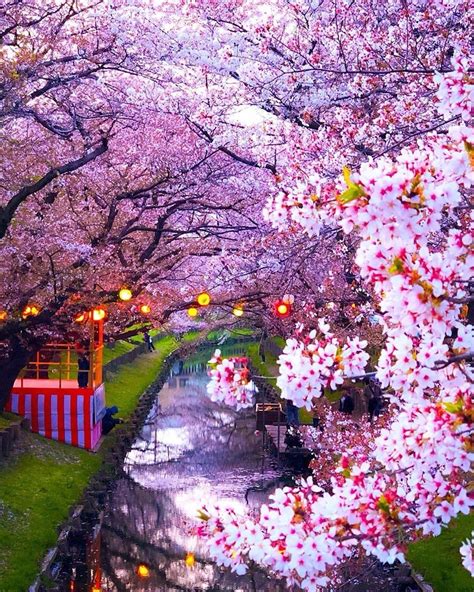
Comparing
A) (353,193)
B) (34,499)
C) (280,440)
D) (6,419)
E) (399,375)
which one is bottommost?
(34,499)

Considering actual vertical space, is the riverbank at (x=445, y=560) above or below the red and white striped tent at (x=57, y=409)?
below

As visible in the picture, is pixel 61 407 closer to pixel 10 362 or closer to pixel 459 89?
pixel 10 362

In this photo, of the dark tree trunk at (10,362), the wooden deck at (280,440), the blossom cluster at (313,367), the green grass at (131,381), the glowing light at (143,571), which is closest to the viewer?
the blossom cluster at (313,367)

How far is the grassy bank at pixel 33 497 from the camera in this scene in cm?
1301

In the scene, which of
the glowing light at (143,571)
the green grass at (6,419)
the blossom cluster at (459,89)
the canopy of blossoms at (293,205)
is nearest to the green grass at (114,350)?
the green grass at (6,419)

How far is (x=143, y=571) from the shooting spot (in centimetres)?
1522

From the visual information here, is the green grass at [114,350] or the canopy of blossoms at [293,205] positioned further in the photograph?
the green grass at [114,350]

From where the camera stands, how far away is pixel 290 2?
1181cm

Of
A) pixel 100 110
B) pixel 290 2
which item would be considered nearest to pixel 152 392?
pixel 100 110

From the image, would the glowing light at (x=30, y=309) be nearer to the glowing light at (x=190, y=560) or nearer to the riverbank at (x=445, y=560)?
the glowing light at (x=190, y=560)

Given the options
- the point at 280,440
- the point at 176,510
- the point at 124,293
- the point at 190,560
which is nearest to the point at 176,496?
the point at 176,510

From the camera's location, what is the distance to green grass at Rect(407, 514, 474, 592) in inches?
473

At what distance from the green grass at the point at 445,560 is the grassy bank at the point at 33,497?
610 cm

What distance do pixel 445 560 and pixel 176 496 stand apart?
932 centimetres
